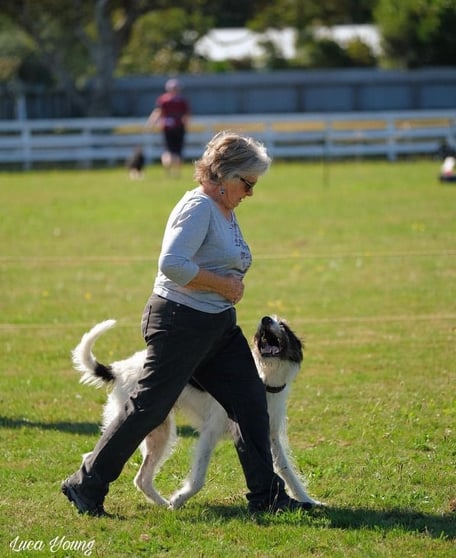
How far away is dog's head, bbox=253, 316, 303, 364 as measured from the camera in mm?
5609

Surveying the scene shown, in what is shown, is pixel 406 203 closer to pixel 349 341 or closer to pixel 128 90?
pixel 349 341

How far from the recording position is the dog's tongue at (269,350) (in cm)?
568

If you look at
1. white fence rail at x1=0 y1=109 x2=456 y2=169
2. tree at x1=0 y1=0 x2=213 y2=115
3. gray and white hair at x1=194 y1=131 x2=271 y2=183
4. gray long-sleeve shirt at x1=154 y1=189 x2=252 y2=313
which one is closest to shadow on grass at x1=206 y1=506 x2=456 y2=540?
gray long-sleeve shirt at x1=154 y1=189 x2=252 y2=313

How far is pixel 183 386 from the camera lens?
543 cm

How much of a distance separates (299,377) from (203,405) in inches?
109

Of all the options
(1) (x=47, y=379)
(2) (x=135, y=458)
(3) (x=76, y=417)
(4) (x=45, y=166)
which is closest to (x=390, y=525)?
(2) (x=135, y=458)

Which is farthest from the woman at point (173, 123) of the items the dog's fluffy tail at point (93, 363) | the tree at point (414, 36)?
the dog's fluffy tail at point (93, 363)

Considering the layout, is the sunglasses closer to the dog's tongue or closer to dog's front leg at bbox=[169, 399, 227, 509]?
the dog's tongue

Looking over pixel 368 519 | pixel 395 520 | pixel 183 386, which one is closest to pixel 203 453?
pixel 183 386

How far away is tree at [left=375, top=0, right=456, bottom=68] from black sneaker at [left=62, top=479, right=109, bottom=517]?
32184 mm

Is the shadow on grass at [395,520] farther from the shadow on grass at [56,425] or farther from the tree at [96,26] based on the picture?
the tree at [96,26]

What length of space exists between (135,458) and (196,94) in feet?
118

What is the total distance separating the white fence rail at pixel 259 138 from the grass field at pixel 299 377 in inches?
413

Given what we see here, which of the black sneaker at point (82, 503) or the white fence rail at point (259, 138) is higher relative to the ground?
the black sneaker at point (82, 503)
